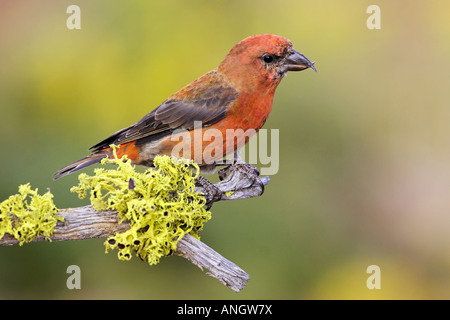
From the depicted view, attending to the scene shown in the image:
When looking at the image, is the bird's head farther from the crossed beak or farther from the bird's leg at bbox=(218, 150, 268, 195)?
the bird's leg at bbox=(218, 150, 268, 195)

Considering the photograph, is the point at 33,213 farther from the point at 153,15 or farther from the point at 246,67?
the point at 153,15

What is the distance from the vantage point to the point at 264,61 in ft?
15.9

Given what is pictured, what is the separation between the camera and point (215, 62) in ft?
21.6

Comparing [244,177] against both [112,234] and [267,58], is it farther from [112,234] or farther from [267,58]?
[112,234]

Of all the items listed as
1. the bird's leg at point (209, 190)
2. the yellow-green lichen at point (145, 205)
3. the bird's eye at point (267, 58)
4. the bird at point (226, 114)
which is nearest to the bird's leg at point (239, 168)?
the bird at point (226, 114)

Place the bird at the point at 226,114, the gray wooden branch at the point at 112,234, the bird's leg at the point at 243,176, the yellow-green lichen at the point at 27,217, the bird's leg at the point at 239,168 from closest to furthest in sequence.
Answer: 1. the yellow-green lichen at the point at 27,217
2. the gray wooden branch at the point at 112,234
3. the bird at the point at 226,114
4. the bird's leg at the point at 243,176
5. the bird's leg at the point at 239,168

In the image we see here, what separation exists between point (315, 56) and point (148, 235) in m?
3.56

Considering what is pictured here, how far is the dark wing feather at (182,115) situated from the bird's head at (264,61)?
6.1 inches

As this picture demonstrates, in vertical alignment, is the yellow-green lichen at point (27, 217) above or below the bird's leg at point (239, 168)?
below

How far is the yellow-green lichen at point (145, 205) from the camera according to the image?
3908mm

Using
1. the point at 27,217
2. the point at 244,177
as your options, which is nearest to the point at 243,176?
the point at 244,177

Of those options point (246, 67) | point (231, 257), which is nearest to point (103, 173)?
point (246, 67)

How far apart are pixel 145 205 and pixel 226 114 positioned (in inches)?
48.0

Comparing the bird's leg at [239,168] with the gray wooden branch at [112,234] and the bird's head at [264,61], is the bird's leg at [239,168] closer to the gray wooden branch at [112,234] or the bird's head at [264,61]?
the bird's head at [264,61]
